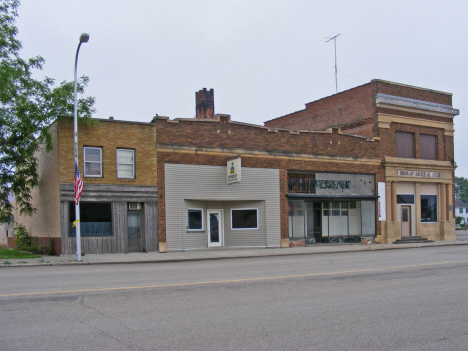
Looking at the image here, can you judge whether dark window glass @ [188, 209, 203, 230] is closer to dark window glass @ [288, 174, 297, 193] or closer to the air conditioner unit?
the air conditioner unit

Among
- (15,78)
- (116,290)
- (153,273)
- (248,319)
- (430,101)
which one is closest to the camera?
(248,319)

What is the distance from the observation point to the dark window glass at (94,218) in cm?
2138

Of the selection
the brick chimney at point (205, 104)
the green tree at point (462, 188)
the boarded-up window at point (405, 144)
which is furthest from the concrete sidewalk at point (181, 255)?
the green tree at point (462, 188)

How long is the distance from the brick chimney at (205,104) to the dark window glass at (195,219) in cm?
805

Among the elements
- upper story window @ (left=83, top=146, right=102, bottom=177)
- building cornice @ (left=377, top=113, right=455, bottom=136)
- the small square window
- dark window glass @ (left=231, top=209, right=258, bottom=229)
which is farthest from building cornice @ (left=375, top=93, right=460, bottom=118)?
upper story window @ (left=83, top=146, right=102, bottom=177)

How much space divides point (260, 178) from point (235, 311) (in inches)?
693

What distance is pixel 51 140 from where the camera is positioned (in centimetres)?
2152

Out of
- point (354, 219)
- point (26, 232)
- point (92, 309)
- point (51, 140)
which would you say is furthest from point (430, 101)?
point (92, 309)

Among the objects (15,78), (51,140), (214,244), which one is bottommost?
(214,244)

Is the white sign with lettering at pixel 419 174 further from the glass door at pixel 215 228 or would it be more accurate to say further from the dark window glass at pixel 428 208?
the glass door at pixel 215 228

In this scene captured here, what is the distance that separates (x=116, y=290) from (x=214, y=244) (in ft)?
48.7

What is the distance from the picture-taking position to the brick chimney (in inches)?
1197

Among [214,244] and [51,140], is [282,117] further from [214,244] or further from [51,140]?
[51,140]

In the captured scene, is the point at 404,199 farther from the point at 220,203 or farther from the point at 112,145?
the point at 112,145
